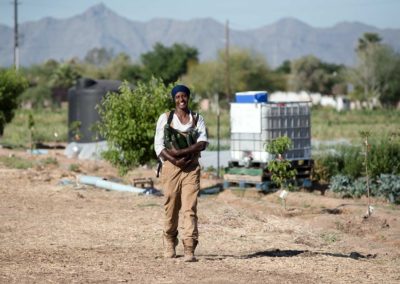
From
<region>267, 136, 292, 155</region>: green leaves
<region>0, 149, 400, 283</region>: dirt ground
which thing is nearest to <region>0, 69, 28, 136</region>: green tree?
<region>0, 149, 400, 283</region>: dirt ground

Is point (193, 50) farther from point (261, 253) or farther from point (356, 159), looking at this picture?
point (261, 253)

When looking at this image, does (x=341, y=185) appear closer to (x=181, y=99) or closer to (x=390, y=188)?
(x=390, y=188)

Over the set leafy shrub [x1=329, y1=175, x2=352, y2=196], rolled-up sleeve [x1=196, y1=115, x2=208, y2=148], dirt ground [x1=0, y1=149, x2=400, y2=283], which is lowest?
dirt ground [x1=0, y1=149, x2=400, y2=283]

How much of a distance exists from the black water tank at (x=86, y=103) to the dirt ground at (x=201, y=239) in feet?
41.0

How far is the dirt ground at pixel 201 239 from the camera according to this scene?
8578mm

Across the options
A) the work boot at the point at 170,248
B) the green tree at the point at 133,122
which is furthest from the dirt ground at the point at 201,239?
the green tree at the point at 133,122

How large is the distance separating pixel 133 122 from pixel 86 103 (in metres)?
14.7

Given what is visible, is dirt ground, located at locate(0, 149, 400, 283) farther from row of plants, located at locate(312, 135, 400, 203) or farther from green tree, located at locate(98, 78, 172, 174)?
green tree, located at locate(98, 78, 172, 174)

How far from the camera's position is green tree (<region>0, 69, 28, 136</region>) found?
28266 millimetres

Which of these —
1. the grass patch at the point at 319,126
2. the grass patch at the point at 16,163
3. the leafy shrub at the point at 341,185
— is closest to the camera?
the leafy shrub at the point at 341,185

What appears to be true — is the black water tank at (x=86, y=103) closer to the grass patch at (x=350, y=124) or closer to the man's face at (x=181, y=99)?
the grass patch at (x=350, y=124)

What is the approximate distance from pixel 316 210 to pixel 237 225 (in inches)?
127

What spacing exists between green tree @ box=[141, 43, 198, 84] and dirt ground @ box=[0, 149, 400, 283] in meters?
81.8

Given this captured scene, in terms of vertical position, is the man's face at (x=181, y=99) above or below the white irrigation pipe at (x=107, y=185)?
above
